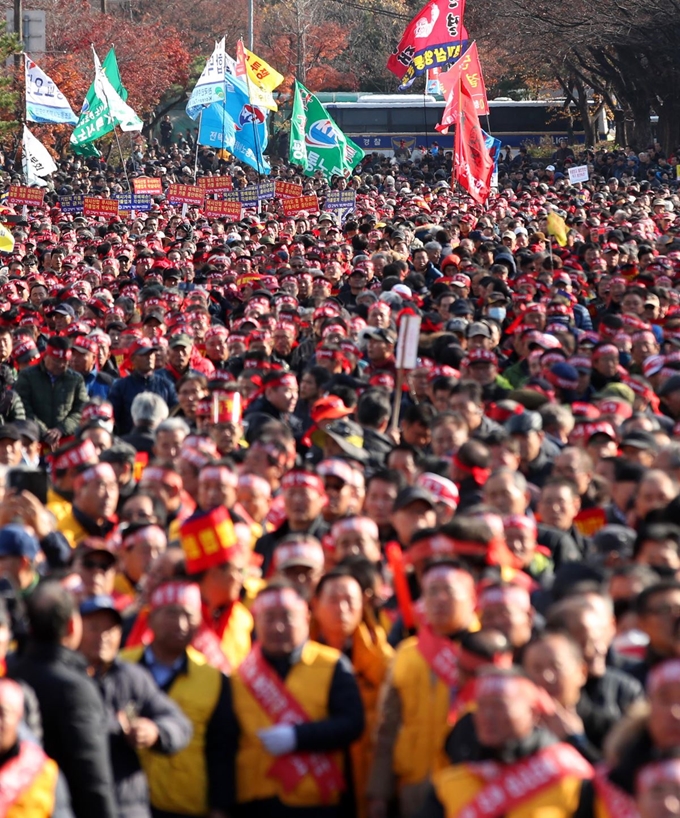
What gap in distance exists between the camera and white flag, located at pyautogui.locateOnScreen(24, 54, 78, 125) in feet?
98.4

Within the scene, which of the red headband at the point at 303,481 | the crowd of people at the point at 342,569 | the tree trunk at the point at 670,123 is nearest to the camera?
the crowd of people at the point at 342,569

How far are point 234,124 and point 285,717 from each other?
23434 mm

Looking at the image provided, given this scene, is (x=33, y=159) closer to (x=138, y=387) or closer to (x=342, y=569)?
(x=138, y=387)

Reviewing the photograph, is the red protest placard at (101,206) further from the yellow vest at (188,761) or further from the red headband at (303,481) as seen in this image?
the yellow vest at (188,761)

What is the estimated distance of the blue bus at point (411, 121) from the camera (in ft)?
178

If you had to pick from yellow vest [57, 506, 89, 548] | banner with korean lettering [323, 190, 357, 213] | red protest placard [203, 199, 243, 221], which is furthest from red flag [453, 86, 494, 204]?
yellow vest [57, 506, 89, 548]

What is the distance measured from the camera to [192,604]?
5.66 m

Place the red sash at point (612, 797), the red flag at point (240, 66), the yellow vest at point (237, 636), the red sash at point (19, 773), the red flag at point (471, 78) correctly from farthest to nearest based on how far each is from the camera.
Result: 1. the red flag at point (240, 66)
2. the red flag at point (471, 78)
3. the yellow vest at point (237, 636)
4. the red sash at point (19, 773)
5. the red sash at point (612, 797)

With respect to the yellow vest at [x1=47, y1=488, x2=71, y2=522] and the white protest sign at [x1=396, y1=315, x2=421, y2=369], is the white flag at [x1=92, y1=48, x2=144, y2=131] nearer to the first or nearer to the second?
the white protest sign at [x1=396, y1=315, x2=421, y2=369]

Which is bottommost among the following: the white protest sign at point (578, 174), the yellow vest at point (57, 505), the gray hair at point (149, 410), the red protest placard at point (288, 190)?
the yellow vest at point (57, 505)

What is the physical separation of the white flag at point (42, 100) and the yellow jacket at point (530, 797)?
2681cm

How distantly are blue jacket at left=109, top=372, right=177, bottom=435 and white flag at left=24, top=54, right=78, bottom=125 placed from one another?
19226mm

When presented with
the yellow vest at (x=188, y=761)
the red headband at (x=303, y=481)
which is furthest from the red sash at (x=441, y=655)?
the red headband at (x=303, y=481)

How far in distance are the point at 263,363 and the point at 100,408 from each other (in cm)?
188
